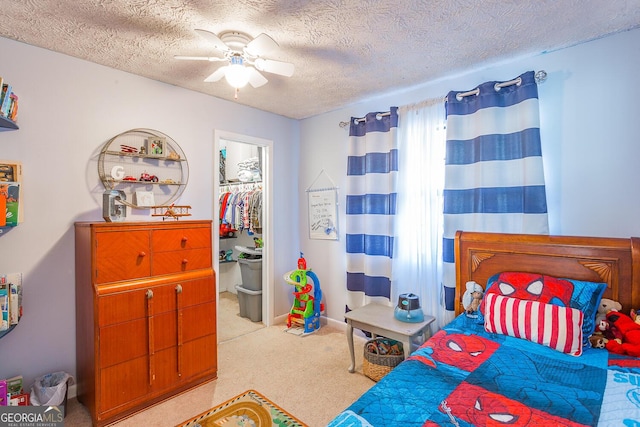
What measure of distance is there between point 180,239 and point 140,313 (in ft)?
1.92

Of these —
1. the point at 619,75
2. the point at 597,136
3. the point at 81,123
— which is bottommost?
the point at 597,136

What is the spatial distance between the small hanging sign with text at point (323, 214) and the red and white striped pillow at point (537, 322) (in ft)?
6.30

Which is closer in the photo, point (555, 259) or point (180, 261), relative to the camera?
point (555, 259)

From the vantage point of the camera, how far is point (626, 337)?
1704 mm

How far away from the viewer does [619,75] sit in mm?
2051

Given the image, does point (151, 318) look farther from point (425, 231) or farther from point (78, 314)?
point (425, 231)

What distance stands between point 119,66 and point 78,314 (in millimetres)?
1965

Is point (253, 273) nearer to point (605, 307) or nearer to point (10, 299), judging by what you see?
point (10, 299)

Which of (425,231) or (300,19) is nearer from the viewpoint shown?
(300,19)

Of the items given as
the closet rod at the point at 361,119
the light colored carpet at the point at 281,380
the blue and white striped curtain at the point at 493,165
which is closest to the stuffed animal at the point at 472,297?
the blue and white striped curtain at the point at 493,165

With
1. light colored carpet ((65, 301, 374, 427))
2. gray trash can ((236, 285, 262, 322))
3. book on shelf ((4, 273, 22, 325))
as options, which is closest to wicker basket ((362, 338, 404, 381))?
light colored carpet ((65, 301, 374, 427))

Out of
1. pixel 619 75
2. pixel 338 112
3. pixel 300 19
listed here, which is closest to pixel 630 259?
pixel 619 75

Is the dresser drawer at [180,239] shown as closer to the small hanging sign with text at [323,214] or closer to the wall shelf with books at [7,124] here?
the wall shelf with books at [7,124]

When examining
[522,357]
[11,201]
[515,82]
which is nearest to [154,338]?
[11,201]
